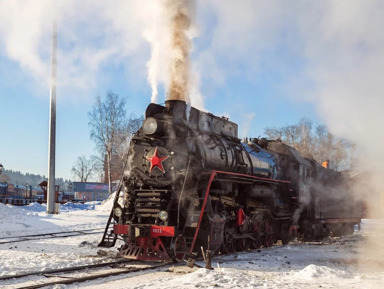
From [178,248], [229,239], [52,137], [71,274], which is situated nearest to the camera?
[71,274]

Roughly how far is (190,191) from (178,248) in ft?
4.78

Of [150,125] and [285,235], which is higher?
[150,125]

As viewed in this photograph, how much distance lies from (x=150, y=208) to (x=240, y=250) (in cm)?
388

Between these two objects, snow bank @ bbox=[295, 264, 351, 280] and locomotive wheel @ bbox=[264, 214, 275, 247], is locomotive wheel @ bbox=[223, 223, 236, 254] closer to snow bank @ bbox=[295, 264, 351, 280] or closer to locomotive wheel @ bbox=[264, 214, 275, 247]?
locomotive wheel @ bbox=[264, 214, 275, 247]

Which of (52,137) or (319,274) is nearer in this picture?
(319,274)

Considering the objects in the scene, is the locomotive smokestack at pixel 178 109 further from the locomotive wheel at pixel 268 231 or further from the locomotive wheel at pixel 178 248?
the locomotive wheel at pixel 268 231

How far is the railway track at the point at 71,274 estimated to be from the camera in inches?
285

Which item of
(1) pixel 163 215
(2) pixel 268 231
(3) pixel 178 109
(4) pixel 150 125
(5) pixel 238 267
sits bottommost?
(5) pixel 238 267

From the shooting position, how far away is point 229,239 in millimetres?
11695

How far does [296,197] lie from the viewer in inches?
615

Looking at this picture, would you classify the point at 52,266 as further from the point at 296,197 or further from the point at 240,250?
the point at 296,197

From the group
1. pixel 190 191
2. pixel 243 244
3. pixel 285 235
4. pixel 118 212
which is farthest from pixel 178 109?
pixel 285 235

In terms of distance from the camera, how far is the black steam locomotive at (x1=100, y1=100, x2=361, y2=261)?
996 cm

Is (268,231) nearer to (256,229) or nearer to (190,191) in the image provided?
(256,229)
